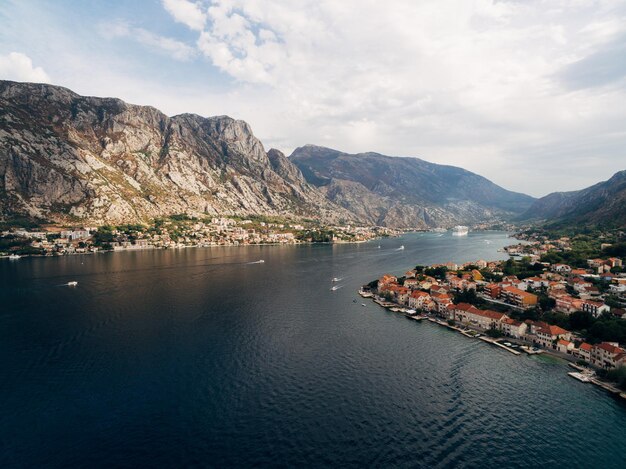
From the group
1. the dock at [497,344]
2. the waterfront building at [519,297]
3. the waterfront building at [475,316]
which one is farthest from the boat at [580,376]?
the waterfront building at [519,297]

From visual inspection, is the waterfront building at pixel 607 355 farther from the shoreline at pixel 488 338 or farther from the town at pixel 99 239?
the town at pixel 99 239

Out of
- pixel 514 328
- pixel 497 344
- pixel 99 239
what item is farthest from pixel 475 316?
pixel 99 239

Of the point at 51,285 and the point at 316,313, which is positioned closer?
the point at 316,313

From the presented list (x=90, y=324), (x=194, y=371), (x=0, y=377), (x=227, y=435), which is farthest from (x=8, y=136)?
(x=227, y=435)

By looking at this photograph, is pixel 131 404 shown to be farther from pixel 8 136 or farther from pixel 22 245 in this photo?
pixel 8 136

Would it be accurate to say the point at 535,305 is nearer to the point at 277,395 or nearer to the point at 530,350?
the point at 530,350

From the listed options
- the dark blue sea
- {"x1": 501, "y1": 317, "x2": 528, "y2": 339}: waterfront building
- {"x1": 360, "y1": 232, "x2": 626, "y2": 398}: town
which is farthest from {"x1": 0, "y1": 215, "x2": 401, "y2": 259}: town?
{"x1": 501, "y1": 317, "x2": 528, "y2": 339}: waterfront building
